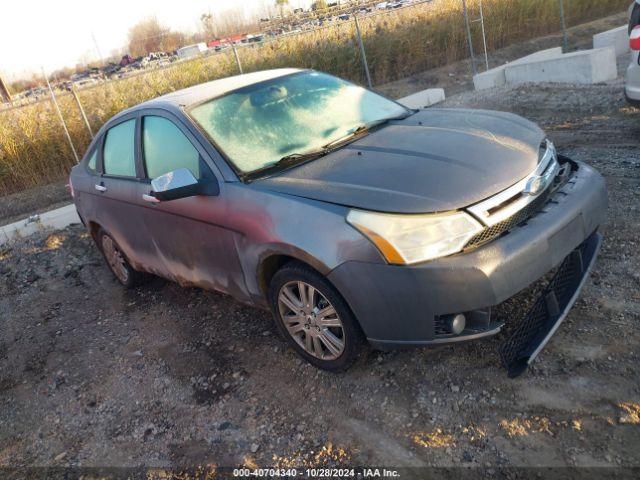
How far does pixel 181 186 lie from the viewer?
346cm

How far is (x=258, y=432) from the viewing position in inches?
122

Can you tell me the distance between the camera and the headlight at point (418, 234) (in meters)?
2.71

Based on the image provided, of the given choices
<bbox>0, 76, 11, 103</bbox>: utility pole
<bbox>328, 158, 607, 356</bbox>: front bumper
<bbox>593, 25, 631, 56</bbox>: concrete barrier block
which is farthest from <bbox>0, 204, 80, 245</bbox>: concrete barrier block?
<bbox>0, 76, 11, 103</bbox>: utility pole

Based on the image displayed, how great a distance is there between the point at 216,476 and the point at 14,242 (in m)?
5.99

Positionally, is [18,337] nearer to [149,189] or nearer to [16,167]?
[149,189]

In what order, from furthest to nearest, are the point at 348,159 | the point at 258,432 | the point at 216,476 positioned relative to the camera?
the point at 348,159 < the point at 258,432 < the point at 216,476

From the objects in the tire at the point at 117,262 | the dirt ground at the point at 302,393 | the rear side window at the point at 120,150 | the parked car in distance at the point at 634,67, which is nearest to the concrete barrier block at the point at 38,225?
the tire at the point at 117,262

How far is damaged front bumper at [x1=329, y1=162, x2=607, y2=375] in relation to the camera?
8.81ft

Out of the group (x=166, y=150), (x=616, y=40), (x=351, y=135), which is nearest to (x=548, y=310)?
(x=351, y=135)

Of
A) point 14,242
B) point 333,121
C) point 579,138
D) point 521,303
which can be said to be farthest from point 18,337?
point 579,138

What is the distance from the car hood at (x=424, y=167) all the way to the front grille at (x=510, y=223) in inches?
6.5

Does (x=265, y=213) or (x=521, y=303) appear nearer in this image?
(x=265, y=213)

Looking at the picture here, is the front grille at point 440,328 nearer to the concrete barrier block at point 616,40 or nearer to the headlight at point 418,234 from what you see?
the headlight at point 418,234

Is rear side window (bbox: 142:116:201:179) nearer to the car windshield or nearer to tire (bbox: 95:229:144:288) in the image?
the car windshield
